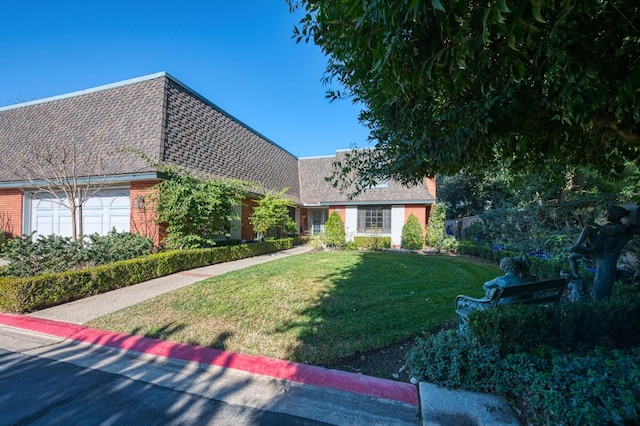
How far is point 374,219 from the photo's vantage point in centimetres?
1853

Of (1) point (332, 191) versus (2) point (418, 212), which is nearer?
(2) point (418, 212)

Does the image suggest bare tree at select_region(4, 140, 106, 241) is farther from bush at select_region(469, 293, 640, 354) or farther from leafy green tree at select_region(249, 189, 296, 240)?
bush at select_region(469, 293, 640, 354)

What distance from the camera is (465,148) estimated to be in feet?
10.8

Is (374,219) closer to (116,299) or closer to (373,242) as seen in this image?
(373,242)

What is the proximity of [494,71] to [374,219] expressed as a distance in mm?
16096

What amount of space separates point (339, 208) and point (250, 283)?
12.2 metres

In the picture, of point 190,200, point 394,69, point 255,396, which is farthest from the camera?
point 190,200

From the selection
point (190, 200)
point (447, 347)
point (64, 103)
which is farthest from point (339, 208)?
point (447, 347)

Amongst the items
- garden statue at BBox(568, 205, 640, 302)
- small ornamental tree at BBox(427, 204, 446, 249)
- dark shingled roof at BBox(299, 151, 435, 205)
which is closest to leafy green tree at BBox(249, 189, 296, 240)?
dark shingled roof at BBox(299, 151, 435, 205)

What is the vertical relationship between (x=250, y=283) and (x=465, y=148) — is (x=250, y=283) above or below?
below

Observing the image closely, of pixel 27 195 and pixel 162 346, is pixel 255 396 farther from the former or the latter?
pixel 27 195

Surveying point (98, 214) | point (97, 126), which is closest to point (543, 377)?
point (98, 214)

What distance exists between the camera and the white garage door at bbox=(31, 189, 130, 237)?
1034 centimetres

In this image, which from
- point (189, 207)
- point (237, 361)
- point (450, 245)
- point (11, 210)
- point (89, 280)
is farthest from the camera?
point (450, 245)
